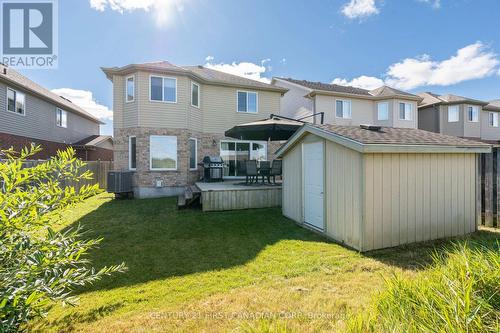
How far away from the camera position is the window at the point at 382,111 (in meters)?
19.6

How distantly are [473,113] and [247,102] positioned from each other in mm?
22977

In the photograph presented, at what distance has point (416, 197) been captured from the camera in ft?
17.2

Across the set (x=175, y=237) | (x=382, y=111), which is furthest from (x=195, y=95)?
(x=382, y=111)

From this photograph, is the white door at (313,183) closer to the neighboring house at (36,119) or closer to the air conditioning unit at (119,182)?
the air conditioning unit at (119,182)

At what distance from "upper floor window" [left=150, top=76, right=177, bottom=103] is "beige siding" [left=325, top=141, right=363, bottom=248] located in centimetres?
893

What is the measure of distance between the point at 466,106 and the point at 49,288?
30.2 m

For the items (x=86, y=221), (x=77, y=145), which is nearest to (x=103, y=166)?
(x=77, y=145)

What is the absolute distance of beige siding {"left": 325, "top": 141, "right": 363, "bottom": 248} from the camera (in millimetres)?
4887

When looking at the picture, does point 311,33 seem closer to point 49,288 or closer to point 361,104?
point 361,104

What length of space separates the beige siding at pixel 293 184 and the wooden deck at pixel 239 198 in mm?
1185

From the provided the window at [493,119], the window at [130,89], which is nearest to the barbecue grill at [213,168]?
the window at [130,89]

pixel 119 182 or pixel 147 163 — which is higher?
pixel 147 163

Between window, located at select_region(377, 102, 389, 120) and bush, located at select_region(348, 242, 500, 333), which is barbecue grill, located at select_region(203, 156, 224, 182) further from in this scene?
window, located at select_region(377, 102, 389, 120)

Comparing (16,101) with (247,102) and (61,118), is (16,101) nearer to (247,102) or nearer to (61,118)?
(61,118)
